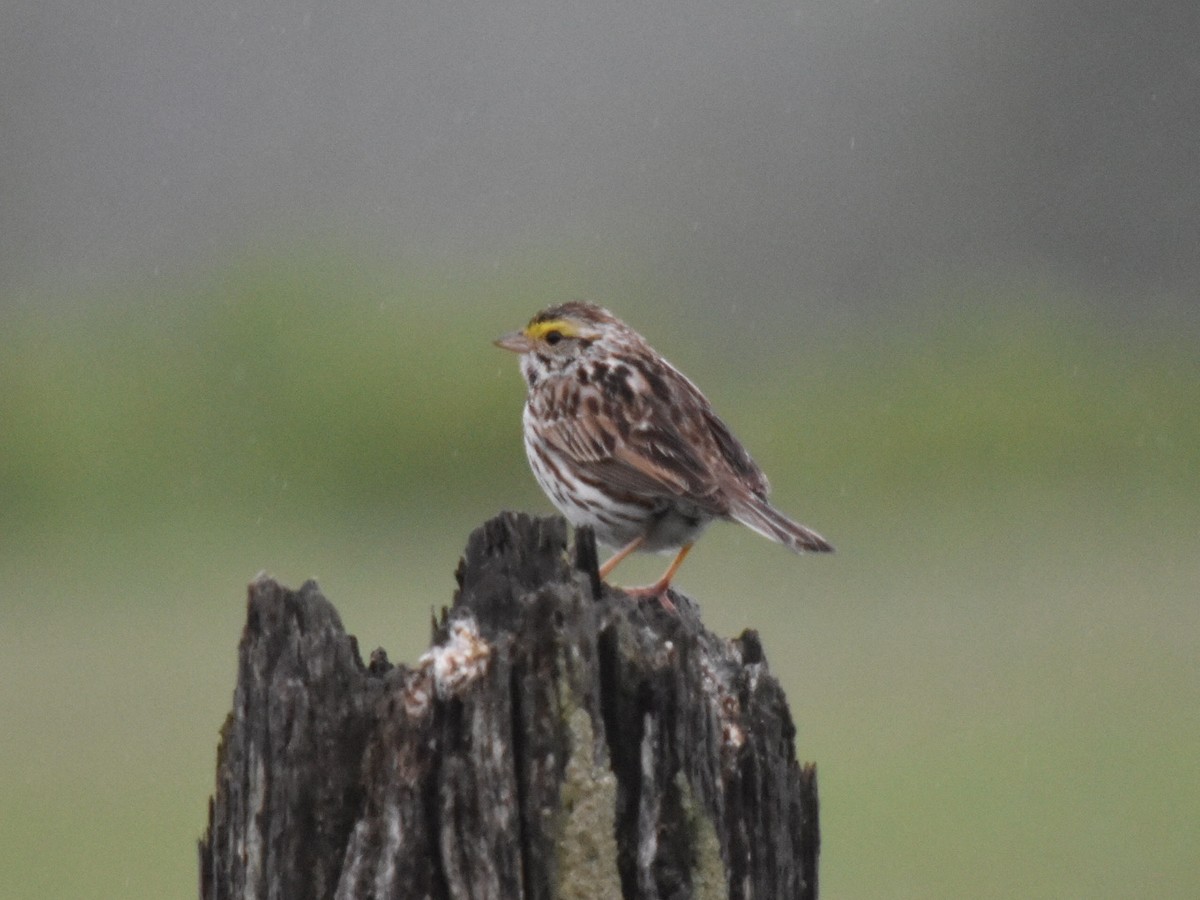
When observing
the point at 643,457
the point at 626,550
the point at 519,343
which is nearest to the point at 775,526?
the point at 643,457

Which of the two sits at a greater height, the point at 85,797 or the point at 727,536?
the point at 727,536

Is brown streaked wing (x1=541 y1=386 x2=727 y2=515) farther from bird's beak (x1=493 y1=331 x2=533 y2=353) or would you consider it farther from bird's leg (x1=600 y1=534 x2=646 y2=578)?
bird's beak (x1=493 y1=331 x2=533 y2=353)

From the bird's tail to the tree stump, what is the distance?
2953mm

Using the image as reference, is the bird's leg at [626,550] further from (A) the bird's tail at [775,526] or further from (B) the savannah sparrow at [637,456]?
(A) the bird's tail at [775,526]

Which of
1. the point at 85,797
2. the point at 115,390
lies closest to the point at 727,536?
the point at 115,390

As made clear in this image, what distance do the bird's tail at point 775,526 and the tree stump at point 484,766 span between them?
295 centimetres

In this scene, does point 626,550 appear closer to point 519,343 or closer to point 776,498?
point 519,343

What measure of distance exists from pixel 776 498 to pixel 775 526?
15.1 m

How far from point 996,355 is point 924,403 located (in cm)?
133

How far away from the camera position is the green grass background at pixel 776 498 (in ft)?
63.4

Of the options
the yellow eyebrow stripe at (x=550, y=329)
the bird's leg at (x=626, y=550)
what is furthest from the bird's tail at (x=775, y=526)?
the yellow eyebrow stripe at (x=550, y=329)

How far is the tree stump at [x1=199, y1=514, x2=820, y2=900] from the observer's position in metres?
4.69

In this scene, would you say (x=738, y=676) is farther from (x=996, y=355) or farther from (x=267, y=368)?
(x=996, y=355)

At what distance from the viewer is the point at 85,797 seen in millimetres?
18469
